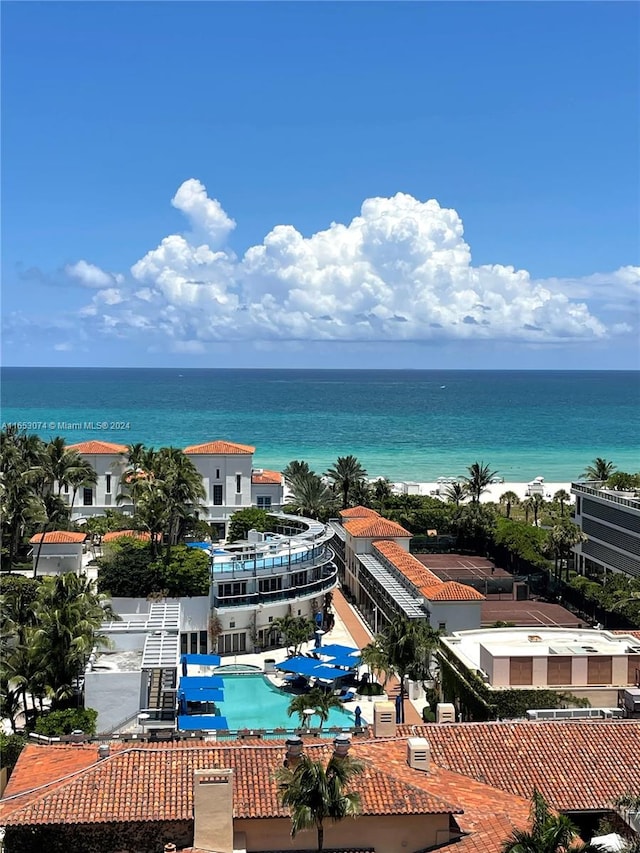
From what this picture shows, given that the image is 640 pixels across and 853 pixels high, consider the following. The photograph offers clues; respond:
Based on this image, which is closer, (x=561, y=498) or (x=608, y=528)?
(x=608, y=528)

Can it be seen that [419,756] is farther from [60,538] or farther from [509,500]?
[509,500]

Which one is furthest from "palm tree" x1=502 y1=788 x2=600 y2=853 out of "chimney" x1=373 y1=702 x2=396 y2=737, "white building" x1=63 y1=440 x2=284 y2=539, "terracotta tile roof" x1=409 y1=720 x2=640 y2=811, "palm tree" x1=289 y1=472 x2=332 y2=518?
"palm tree" x1=289 y1=472 x2=332 y2=518

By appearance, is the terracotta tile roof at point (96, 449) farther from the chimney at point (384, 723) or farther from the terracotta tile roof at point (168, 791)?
the terracotta tile roof at point (168, 791)

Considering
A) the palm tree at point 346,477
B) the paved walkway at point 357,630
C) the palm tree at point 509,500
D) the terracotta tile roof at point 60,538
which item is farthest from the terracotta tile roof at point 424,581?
the palm tree at point 509,500

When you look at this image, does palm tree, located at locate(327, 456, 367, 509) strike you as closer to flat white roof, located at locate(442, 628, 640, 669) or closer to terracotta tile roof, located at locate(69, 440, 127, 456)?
terracotta tile roof, located at locate(69, 440, 127, 456)

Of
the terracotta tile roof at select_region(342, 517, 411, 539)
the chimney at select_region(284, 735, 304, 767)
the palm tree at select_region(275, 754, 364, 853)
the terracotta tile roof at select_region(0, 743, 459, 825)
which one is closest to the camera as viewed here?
the palm tree at select_region(275, 754, 364, 853)

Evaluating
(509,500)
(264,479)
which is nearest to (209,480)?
(264,479)

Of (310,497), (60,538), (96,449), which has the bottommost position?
(60,538)
